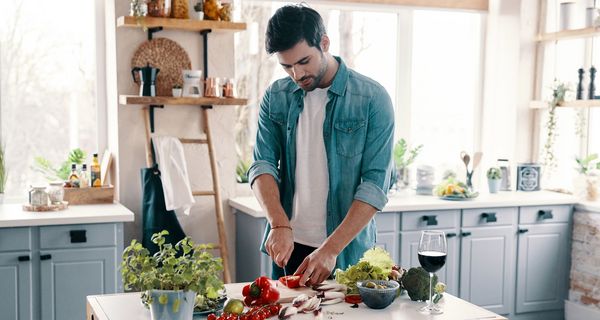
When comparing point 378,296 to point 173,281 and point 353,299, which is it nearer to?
point 353,299

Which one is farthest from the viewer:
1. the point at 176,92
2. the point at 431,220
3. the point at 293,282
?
the point at 431,220

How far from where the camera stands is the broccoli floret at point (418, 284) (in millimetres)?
2400

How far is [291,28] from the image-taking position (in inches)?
102

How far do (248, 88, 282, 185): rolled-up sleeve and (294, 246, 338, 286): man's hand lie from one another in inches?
17.6

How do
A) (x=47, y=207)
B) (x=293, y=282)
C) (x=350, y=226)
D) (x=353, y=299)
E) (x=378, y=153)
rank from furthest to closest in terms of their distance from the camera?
(x=47, y=207), (x=378, y=153), (x=350, y=226), (x=293, y=282), (x=353, y=299)

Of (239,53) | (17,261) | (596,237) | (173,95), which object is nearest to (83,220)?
(17,261)

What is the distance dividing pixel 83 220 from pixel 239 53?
1.66 metres

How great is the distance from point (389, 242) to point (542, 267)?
47.9 inches

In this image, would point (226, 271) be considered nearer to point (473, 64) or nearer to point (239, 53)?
point (239, 53)

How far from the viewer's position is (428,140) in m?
5.64

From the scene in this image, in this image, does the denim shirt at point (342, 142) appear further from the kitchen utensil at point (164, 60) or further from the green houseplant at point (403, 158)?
the green houseplant at point (403, 158)

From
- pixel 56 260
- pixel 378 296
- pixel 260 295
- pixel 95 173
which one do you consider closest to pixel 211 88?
pixel 95 173

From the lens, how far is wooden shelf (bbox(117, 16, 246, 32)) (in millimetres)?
4238

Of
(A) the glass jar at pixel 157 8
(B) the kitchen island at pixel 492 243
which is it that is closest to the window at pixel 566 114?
(B) the kitchen island at pixel 492 243
